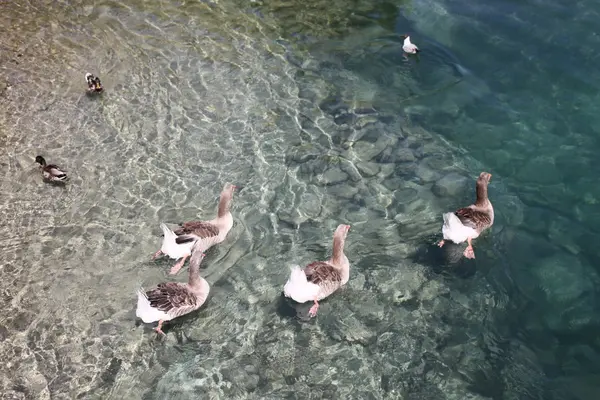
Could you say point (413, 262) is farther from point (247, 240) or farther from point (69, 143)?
point (69, 143)

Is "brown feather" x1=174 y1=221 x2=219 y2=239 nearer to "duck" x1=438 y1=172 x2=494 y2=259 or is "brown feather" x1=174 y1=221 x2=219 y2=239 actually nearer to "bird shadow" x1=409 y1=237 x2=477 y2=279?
Result: "bird shadow" x1=409 y1=237 x2=477 y2=279

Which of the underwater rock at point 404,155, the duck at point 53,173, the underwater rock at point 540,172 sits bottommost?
the underwater rock at point 540,172

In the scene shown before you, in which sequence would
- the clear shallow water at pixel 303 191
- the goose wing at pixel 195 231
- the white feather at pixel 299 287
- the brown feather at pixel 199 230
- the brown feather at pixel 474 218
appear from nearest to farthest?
the clear shallow water at pixel 303 191
the white feather at pixel 299 287
the goose wing at pixel 195 231
the brown feather at pixel 199 230
the brown feather at pixel 474 218

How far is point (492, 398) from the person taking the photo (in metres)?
8.19

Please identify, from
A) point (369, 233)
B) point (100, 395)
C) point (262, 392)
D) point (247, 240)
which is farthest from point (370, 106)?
point (100, 395)

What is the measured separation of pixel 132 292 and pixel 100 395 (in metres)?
2.03

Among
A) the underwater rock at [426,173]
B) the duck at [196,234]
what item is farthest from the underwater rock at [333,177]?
the duck at [196,234]

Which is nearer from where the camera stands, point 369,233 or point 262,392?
point 262,392

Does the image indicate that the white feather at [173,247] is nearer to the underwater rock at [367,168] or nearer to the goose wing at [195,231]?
the goose wing at [195,231]

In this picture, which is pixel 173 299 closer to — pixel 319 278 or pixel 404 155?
pixel 319 278

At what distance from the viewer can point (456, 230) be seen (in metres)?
10.1

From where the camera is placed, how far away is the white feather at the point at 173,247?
9.58 meters

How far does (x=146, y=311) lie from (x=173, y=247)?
1499 millimetres

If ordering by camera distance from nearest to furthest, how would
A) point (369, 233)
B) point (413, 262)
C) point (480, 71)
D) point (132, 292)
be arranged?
point (132, 292), point (413, 262), point (369, 233), point (480, 71)
